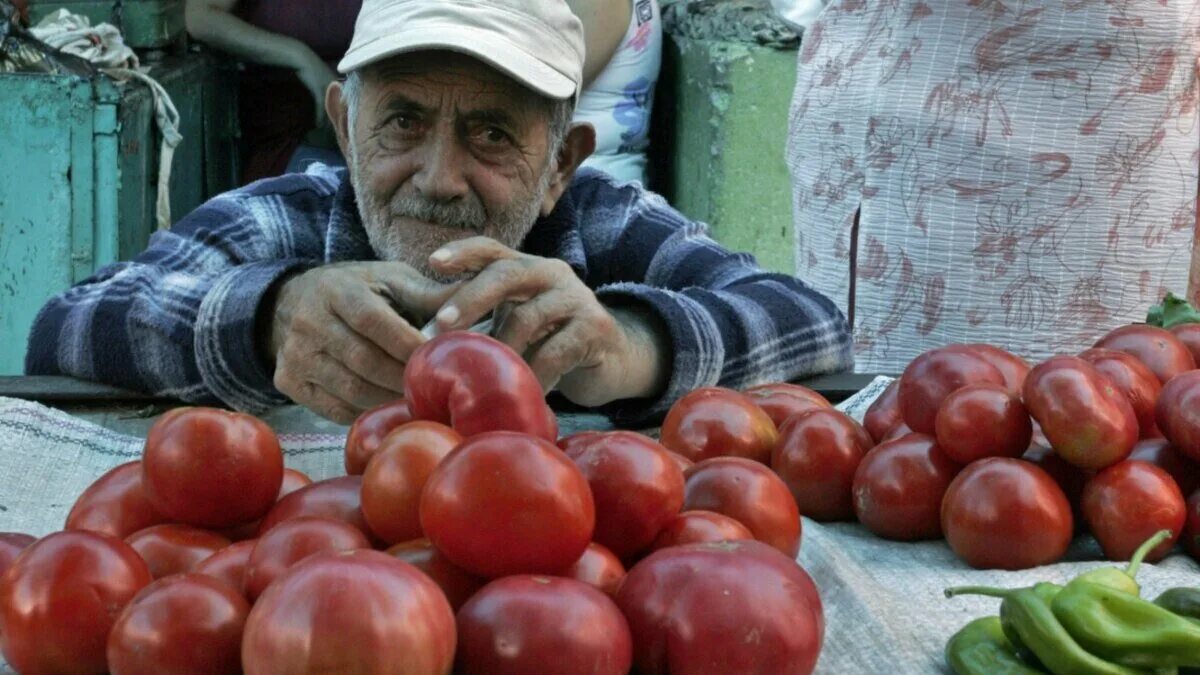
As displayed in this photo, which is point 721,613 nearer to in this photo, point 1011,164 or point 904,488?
point 904,488

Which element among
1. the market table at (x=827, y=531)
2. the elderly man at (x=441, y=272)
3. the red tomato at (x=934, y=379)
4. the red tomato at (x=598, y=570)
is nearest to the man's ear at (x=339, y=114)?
the elderly man at (x=441, y=272)

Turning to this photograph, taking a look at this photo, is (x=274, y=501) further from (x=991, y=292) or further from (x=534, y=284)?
(x=991, y=292)

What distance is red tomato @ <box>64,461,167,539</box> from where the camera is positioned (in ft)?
4.19

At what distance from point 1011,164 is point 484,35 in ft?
4.53

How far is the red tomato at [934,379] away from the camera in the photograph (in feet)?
5.33

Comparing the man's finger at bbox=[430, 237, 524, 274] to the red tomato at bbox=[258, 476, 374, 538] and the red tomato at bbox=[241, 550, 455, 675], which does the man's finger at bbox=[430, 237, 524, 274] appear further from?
the red tomato at bbox=[241, 550, 455, 675]

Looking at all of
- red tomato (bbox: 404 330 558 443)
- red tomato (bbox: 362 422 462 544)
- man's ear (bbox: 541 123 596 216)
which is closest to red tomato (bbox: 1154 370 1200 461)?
red tomato (bbox: 404 330 558 443)

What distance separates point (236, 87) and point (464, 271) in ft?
12.3

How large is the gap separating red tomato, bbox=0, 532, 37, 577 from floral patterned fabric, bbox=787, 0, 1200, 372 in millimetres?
2437

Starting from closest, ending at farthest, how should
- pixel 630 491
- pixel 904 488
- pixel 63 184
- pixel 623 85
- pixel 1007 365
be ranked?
pixel 630 491, pixel 904 488, pixel 1007 365, pixel 63 184, pixel 623 85

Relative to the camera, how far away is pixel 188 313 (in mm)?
2312

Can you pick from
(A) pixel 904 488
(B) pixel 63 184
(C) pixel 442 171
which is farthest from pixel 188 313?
(B) pixel 63 184

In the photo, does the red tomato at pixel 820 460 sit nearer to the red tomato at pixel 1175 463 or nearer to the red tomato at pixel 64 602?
the red tomato at pixel 1175 463

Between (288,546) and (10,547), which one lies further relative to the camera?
(10,547)
